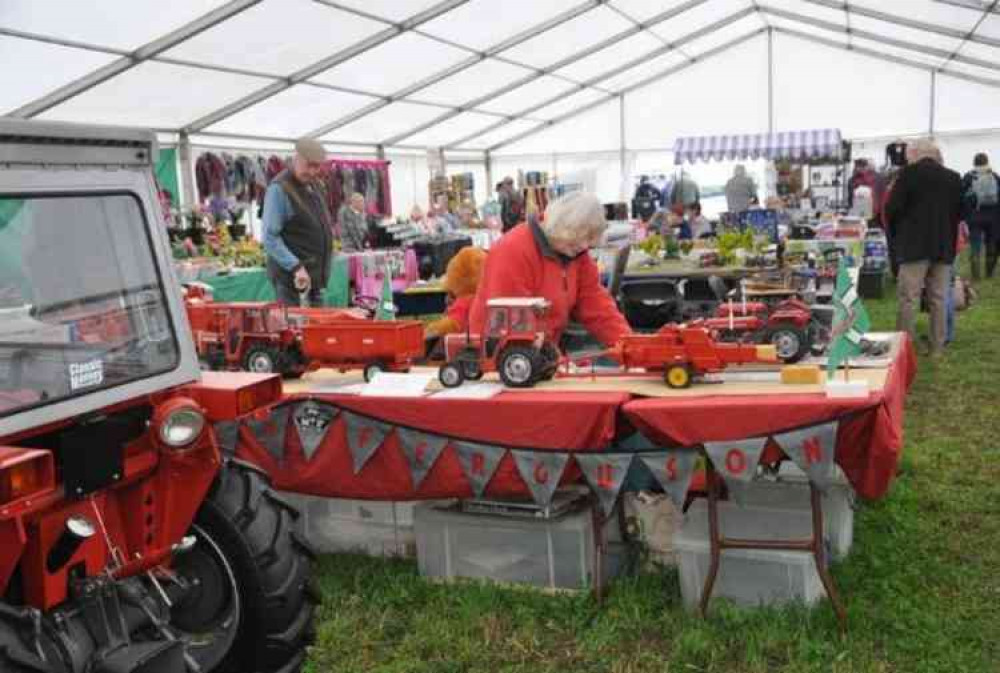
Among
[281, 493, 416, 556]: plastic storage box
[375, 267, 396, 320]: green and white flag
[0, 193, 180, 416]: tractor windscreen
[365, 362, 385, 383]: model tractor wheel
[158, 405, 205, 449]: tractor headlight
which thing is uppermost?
[0, 193, 180, 416]: tractor windscreen

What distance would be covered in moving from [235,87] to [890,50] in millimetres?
12903

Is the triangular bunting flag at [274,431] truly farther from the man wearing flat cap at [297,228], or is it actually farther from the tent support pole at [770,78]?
the tent support pole at [770,78]

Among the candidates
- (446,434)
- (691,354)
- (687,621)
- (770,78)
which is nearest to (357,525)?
(446,434)

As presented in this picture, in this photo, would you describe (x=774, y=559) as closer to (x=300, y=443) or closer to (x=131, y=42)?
(x=300, y=443)

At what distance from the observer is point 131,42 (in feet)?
31.6

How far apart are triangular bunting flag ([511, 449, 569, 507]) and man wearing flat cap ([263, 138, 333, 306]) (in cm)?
253

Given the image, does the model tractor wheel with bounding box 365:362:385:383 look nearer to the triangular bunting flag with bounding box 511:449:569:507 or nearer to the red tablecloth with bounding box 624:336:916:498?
the triangular bunting flag with bounding box 511:449:569:507

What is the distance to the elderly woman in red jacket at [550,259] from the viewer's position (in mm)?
4027

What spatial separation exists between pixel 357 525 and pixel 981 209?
420 inches

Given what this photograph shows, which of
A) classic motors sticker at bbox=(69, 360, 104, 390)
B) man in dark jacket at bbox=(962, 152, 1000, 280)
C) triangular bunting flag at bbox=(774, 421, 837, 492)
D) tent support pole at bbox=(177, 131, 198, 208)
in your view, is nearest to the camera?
classic motors sticker at bbox=(69, 360, 104, 390)

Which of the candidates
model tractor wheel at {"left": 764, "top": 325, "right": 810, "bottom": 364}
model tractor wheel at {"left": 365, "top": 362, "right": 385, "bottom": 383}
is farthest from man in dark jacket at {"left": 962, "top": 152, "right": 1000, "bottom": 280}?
model tractor wheel at {"left": 365, "top": 362, "right": 385, "bottom": 383}

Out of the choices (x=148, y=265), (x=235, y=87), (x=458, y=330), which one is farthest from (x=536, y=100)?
(x=148, y=265)

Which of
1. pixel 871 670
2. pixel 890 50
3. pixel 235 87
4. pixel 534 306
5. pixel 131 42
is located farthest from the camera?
pixel 890 50

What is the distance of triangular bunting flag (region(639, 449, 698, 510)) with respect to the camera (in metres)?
3.24
